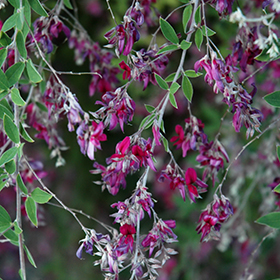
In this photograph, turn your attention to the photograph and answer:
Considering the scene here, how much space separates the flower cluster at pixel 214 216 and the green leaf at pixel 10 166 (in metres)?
0.54

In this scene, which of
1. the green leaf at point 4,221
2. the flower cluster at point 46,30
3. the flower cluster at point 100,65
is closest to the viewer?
the green leaf at point 4,221

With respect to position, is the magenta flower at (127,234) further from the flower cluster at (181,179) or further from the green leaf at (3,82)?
the green leaf at (3,82)

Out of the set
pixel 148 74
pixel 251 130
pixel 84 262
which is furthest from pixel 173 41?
pixel 84 262

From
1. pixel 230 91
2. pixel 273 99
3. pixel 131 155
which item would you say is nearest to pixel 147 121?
pixel 131 155

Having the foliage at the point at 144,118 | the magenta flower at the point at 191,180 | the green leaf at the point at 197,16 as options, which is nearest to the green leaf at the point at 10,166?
the foliage at the point at 144,118

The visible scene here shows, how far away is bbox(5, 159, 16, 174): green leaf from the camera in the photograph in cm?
103

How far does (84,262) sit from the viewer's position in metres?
3.26

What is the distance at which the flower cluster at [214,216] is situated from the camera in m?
1.04

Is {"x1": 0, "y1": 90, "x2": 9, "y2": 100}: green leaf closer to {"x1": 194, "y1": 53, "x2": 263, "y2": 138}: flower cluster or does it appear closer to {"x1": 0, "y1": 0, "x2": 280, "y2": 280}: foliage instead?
{"x1": 0, "y1": 0, "x2": 280, "y2": 280}: foliage

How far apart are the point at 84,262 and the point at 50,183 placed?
0.76 m

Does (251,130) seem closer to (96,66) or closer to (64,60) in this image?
(96,66)

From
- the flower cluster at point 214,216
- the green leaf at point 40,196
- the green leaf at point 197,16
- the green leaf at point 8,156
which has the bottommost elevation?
the flower cluster at point 214,216

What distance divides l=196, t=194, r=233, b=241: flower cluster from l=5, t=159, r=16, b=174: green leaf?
0.54m

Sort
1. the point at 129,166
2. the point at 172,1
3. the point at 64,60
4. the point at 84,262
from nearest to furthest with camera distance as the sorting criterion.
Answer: the point at 129,166 < the point at 172,1 < the point at 64,60 < the point at 84,262
